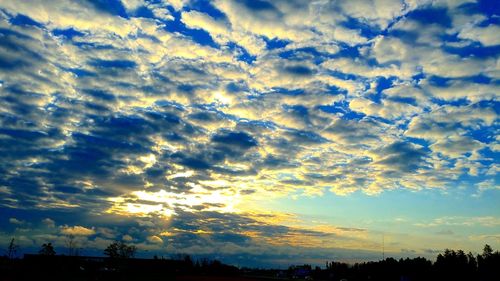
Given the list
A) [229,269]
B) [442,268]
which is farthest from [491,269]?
[229,269]

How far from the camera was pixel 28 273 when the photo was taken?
9450 cm

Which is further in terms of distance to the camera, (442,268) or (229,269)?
(229,269)

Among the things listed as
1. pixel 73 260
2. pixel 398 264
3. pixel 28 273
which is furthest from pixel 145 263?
pixel 398 264

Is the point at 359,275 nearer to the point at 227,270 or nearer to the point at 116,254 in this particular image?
the point at 227,270

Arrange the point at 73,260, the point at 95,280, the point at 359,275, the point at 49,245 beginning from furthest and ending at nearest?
the point at 359,275 → the point at 49,245 → the point at 73,260 → the point at 95,280

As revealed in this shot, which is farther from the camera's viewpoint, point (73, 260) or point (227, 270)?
point (227, 270)

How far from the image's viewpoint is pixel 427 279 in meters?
146

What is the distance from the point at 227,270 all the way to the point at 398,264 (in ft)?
226

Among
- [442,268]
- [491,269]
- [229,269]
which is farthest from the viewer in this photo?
[229,269]

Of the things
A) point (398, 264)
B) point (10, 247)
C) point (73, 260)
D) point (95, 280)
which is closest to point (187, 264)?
point (73, 260)

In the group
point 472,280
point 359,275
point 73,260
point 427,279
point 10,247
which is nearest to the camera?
point 472,280

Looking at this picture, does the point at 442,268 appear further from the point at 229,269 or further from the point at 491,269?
the point at 229,269

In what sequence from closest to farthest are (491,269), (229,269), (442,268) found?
1. (491,269)
2. (442,268)
3. (229,269)

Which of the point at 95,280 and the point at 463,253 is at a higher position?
the point at 463,253
